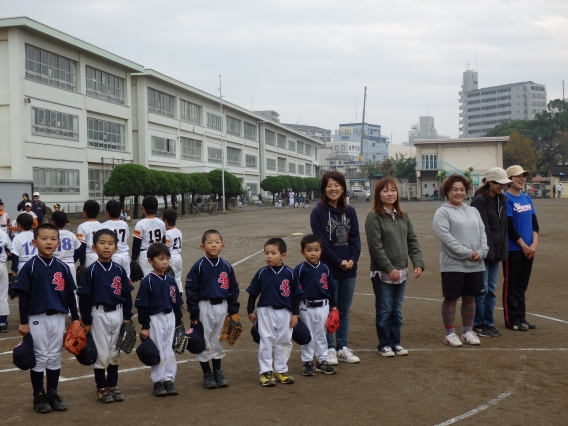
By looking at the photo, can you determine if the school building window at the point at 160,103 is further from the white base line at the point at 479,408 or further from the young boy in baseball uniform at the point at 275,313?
the white base line at the point at 479,408

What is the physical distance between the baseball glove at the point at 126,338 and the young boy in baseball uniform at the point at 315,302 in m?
1.72

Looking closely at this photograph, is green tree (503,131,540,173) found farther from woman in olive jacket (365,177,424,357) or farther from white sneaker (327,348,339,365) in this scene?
white sneaker (327,348,339,365)

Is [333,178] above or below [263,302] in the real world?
above

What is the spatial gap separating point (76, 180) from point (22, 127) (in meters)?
7.53

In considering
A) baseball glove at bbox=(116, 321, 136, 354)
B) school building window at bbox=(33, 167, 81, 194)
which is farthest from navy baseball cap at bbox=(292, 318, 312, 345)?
school building window at bbox=(33, 167, 81, 194)

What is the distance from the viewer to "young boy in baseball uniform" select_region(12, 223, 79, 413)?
5.77 meters

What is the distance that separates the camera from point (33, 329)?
5797 millimetres

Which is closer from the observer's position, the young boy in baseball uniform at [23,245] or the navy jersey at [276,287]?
the navy jersey at [276,287]

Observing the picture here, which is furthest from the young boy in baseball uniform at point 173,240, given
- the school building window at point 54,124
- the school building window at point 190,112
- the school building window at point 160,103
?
the school building window at point 190,112

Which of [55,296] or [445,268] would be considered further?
[445,268]

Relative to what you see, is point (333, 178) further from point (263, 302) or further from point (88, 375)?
point (88, 375)

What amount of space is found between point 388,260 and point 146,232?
4501 mm

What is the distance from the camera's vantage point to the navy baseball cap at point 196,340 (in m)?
6.23

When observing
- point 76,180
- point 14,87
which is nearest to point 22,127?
point 14,87
